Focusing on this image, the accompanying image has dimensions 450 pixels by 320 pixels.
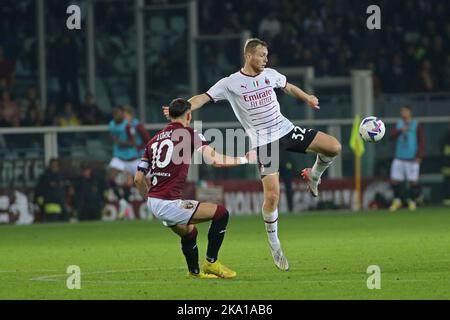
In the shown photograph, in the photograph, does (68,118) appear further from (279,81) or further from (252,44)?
(252,44)

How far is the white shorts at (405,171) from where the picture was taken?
25.8 meters

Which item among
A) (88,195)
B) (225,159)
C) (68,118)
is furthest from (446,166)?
(225,159)

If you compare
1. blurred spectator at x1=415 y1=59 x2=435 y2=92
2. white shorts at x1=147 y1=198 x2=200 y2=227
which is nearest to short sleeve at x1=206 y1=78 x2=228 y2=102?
white shorts at x1=147 y1=198 x2=200 y2=227

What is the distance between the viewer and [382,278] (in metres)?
11.9

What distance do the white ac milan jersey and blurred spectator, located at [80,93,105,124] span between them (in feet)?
44.9

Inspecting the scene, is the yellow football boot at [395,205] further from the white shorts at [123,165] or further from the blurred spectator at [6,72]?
the blurred spectator at [6,72]

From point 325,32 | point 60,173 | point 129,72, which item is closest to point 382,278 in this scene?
point 60,173

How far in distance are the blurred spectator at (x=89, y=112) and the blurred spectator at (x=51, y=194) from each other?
9.49 ft

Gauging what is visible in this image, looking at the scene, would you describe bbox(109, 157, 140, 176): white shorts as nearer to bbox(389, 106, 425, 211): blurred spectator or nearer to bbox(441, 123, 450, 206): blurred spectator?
bbox(389, 106, 425, 211): blurred spectator

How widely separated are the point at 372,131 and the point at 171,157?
12.4 feet

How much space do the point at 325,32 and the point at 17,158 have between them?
1104cm

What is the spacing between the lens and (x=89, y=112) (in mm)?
27188

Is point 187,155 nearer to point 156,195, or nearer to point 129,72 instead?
point 156,195
